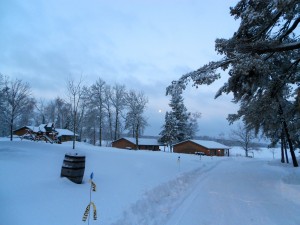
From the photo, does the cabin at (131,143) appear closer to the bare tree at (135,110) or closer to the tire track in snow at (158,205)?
the bare tree at (135,110)

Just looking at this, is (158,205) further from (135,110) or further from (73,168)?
(135,110)

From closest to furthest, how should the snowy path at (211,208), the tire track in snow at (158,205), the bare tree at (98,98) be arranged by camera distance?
the tire track in snow at (158,205)
the snowy path at (211,208)
the bare tree at (98,98)

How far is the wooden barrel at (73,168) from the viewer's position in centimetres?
854

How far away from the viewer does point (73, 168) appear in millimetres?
8523

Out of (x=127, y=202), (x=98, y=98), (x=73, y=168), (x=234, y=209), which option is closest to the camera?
(x=127, y=202)

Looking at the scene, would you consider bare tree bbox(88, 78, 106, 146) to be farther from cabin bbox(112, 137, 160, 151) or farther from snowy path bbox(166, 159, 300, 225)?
snowy path bbox(166, 159, 300, 225)

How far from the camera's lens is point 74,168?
8.54 meters

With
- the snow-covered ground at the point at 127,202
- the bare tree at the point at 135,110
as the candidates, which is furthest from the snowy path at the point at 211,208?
the bare tree at the point at 135,110

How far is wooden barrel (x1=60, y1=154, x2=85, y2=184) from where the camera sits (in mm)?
8539

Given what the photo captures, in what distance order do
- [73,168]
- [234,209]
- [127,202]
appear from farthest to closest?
[73,168] < [234,209] < [127,202]

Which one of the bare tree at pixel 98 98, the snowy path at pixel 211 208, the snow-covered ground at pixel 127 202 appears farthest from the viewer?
the bare tree at pixel 98 98

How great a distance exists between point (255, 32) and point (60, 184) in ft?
35.0

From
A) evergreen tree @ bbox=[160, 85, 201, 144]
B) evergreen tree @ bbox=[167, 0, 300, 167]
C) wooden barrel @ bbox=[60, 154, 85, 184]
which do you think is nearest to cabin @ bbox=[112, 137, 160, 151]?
evergreen tree @ bbox=[160, 85, 201, 144]

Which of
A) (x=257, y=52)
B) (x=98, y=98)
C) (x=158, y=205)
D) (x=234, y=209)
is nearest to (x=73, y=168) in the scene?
(x=158, y=205)
